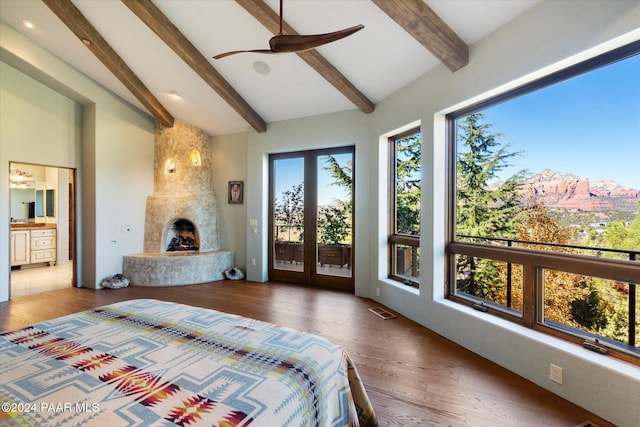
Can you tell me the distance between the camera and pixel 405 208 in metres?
4.05

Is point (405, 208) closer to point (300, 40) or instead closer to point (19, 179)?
point (300, 40)

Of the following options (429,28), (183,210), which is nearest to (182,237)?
(183,210)

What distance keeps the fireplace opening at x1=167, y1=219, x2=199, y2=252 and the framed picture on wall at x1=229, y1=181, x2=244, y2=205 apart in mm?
976

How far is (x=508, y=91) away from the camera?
2.60 m

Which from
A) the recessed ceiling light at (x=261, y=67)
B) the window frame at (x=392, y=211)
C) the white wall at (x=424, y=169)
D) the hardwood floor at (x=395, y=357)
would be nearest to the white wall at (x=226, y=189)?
the white wall at (x=424, y=169)

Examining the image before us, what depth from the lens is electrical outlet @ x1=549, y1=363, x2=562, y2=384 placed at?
2.08m

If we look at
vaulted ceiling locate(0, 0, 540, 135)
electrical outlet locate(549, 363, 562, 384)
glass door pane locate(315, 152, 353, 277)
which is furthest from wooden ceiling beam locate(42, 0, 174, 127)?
electrical outlet locate(549, 363, 562, 384)

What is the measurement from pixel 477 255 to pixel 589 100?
1.51m

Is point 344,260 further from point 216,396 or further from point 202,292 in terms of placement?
point 216,396

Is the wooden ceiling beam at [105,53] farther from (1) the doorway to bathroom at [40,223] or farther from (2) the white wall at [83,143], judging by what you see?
(1) the doorway to bathroom at [40,223]

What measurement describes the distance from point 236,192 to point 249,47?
282 centimetres

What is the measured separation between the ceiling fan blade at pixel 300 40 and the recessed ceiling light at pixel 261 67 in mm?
1827

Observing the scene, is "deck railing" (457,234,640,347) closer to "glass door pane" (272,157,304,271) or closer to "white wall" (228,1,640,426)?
"white wall" (228,1,640,426)

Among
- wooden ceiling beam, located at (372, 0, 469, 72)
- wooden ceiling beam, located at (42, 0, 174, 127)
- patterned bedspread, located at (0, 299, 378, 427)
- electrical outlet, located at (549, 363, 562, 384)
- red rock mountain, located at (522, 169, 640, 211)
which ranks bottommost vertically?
electrical outlet, located at (549, 363, 562, 384)
